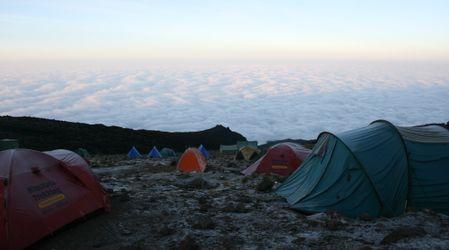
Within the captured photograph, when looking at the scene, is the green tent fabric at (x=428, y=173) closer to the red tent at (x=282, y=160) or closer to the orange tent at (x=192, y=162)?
the red tent at (x=282, y=160)

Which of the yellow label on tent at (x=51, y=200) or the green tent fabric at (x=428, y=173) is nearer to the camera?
the yellow label on tent at (x=51, y=200)

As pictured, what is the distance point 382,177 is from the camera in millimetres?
11258

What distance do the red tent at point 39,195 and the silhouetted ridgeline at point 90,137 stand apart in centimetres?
5314

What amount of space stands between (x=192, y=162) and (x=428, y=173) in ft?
47.9

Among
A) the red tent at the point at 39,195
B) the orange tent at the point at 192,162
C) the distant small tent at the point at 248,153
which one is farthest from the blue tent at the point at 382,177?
the distant small tent at the point at 248,153

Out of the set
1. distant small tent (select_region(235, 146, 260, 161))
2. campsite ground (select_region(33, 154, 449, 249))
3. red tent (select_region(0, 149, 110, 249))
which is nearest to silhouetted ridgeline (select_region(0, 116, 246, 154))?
distant small tent (select_region(235, 146, 260, 161))

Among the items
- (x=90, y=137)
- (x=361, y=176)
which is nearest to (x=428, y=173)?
(x=361, y=176)

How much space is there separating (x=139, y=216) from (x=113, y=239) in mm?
1527

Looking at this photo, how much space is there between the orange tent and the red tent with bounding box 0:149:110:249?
1328cm

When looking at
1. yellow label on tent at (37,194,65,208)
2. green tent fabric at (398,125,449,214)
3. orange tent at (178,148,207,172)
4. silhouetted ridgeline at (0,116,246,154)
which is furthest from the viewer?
silhouetted ridgeline at (0,116,246,154)

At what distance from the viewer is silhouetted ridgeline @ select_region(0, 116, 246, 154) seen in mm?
64438

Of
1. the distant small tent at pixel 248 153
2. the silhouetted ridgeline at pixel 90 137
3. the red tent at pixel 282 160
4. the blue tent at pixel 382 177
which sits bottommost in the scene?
the silhouetted ridgeline at pixel 90 137

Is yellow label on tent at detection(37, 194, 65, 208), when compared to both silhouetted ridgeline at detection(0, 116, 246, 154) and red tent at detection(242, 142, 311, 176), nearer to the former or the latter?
red tent at detection(242, 142, 311, 176)

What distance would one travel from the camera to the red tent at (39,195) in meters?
8.67
